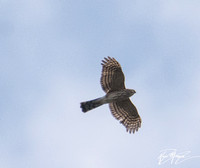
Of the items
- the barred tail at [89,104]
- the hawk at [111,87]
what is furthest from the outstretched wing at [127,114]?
the barred tail at [89,104]

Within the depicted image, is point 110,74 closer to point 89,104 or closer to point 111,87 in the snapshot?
point 111,87

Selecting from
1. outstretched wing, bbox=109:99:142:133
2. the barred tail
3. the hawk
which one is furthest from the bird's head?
the barred tail

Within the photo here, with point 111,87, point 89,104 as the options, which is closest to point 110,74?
point 111,87

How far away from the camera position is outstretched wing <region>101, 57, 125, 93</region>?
96.1ft

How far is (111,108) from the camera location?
100 ft

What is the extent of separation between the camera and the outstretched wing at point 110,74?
29.3 m

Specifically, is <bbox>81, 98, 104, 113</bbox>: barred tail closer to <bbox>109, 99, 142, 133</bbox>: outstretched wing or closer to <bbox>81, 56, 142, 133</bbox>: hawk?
<bbox>81, 56, 142, 133</bbox>: hawk

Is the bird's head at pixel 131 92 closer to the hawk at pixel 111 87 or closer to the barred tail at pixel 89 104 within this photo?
the hawk at pixel 111 87

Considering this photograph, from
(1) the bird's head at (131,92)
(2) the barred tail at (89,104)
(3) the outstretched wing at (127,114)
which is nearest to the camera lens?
(2) the barred tail at (89,104)

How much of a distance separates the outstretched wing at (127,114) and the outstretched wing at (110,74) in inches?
60.0

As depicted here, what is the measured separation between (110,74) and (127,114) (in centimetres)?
307

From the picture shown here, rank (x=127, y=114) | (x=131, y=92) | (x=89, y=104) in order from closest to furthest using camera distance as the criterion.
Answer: (x=89, y=104) → (x=131, y=92) → (x=127, y=114)

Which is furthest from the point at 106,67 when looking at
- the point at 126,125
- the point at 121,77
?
the point at 126,125

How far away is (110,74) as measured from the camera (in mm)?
29328
